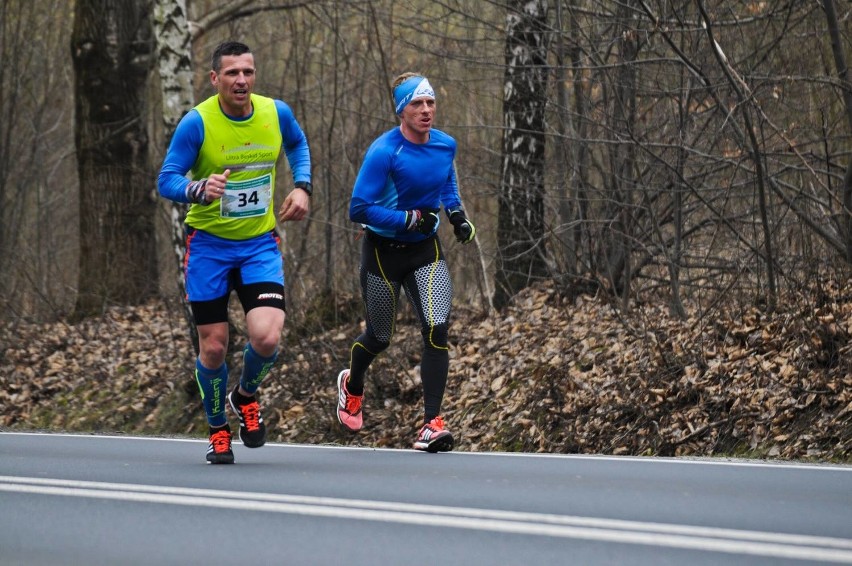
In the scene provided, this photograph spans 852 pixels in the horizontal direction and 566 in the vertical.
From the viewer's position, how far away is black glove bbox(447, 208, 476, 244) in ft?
30.9

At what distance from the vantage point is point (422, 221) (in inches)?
366

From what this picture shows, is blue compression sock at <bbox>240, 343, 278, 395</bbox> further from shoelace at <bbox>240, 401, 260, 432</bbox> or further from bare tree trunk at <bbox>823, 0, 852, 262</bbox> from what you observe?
bare tree trunk at <bbox>823, 0, 852, 262</bbox>

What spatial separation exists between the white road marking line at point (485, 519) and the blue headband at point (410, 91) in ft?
10.3

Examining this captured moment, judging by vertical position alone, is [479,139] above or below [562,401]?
above

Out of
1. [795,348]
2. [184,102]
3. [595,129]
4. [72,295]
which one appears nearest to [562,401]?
[795,348]

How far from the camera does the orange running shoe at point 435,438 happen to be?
31.0 ft

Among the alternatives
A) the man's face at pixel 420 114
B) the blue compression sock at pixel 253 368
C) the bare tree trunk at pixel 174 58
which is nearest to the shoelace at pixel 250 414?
the blue compression sock at pixel 253 368

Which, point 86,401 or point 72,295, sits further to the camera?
point 72,295

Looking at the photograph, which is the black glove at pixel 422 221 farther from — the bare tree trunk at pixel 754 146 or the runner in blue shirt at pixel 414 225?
the bare tree trunk at pixel 754 146

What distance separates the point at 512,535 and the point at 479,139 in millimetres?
12917

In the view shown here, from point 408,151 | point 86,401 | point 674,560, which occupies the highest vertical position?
point 408,151

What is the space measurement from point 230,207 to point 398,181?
1.30 m

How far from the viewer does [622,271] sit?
1419 cm

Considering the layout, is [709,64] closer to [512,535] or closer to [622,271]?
[622,271]
